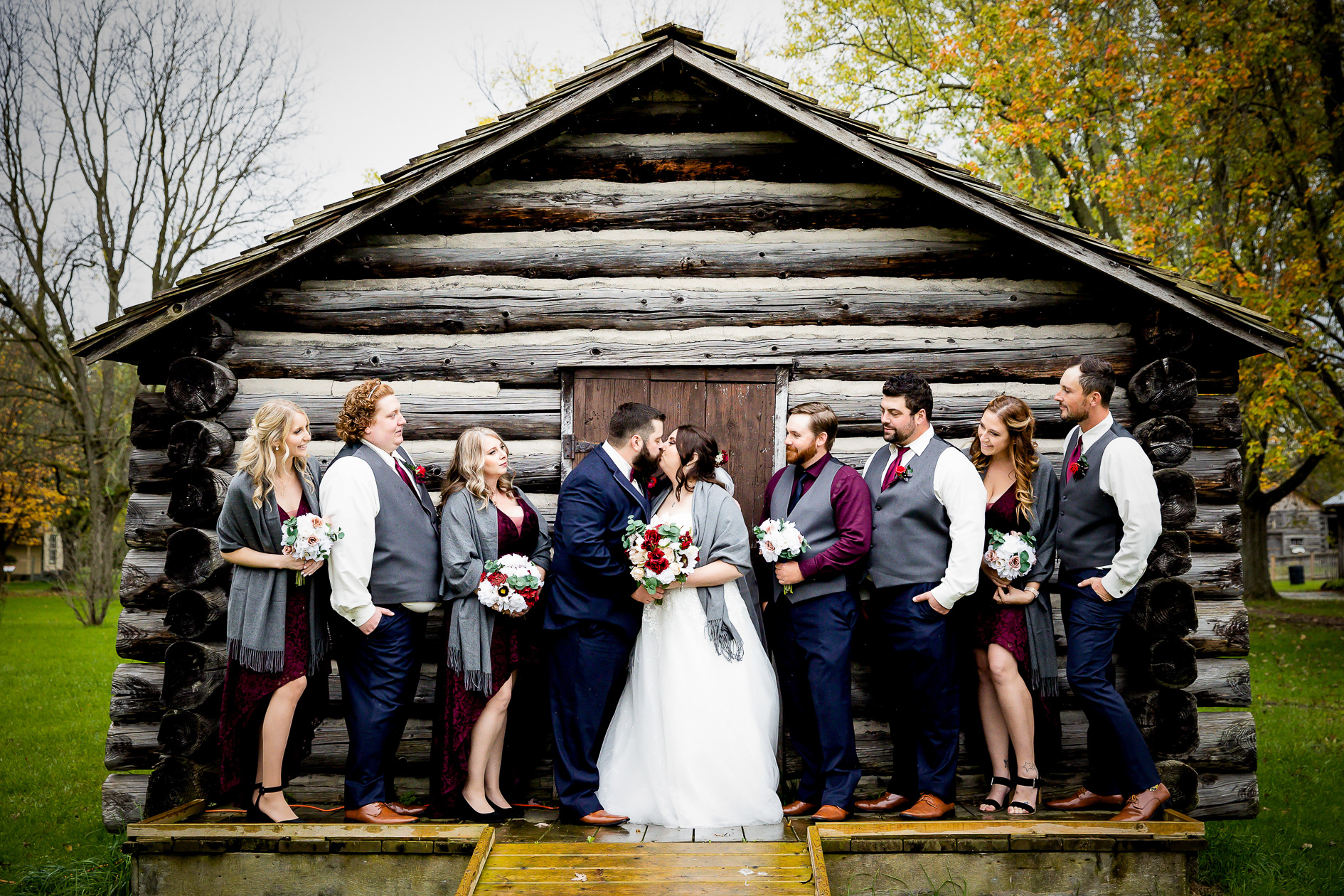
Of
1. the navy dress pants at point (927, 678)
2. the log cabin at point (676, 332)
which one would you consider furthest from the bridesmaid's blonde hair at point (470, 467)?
the navy dress pants at point (927, 678)

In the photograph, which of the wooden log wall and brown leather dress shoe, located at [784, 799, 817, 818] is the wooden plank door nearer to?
the wooden log wall

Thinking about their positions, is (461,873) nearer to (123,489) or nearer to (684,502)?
(684,502)

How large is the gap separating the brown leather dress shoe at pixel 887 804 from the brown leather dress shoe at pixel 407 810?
2.45 meters

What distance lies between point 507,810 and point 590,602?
4.19 feet

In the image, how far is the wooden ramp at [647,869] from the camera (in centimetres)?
401

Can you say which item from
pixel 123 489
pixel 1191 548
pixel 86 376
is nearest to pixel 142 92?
pixel 86 376

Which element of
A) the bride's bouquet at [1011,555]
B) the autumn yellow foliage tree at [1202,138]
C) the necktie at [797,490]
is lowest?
the bride's bouquet at [1011,555]

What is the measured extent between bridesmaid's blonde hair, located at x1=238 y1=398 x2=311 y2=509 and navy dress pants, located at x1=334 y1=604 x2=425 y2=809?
877mm

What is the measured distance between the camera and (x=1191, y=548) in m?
5.86

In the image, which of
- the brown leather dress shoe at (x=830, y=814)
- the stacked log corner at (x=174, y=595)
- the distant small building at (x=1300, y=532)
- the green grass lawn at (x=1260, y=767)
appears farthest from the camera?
the distant small building at (x=1300, y=532)

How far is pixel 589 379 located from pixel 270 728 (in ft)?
9.11

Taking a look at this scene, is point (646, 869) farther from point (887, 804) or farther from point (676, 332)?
point (676, 332)

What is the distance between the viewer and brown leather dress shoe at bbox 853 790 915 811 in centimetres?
508

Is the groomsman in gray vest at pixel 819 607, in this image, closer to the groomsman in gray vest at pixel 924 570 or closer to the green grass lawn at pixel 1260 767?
the groomsman in gray vest at pixel 924 570
